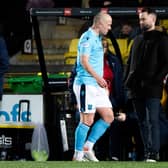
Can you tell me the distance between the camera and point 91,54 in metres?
11.7

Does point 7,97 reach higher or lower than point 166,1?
lower

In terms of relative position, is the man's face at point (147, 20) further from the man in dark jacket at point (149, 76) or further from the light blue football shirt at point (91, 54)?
the light blue football shirt at point (91, 54)

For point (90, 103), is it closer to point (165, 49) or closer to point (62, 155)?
point (165, 49)

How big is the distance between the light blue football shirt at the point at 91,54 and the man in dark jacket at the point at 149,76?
470mm

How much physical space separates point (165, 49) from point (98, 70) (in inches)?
32.6

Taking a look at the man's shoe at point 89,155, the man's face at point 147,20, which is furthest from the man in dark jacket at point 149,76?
the man's shoe at point 89,155

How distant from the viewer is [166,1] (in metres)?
17.4

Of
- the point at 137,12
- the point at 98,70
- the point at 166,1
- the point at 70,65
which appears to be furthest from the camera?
the point at 166,1

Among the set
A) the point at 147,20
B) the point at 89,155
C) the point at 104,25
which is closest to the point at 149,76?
the point at 147,20

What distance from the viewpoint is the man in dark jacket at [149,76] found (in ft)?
38.7

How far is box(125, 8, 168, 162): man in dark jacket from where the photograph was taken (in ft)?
38.7

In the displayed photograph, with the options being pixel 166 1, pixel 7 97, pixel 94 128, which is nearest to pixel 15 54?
pixel 166 1

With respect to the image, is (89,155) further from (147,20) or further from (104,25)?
(147,20)

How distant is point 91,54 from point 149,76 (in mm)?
748
